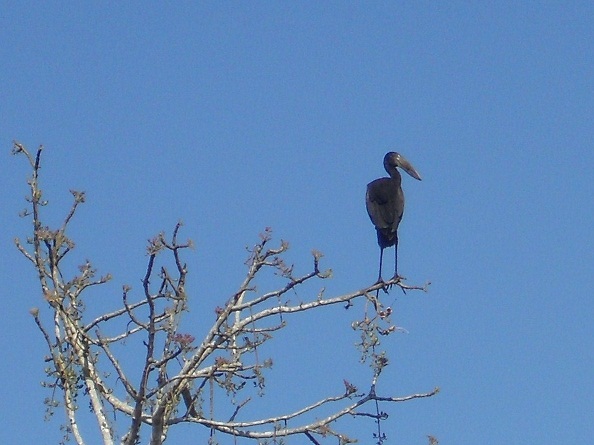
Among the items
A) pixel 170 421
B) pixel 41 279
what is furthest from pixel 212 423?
pixel 41 279

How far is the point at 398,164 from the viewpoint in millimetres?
12016

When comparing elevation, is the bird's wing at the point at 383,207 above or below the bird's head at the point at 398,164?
below

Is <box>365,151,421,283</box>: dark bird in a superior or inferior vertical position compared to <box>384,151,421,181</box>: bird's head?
inferior

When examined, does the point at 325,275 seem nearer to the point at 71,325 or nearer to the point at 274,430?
the point at 274,430

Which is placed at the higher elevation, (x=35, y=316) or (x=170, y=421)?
(x=35, y=316)

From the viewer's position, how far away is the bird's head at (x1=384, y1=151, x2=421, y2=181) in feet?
39.3

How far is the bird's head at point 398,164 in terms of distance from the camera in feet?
39.3

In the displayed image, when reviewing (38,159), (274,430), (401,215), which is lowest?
(274,430)

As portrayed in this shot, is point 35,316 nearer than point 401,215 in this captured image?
Yes

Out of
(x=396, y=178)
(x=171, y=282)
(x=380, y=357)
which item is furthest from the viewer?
(x=396, y=178)

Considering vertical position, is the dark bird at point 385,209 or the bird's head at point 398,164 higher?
the bird's head at point 398,164

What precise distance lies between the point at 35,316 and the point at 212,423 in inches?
48.2

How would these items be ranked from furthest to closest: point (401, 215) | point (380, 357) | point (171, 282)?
point (401, 215)
point (380, 357)
point (171, 282)

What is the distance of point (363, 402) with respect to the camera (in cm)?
715
